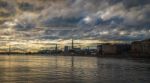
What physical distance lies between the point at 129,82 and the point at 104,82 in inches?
127

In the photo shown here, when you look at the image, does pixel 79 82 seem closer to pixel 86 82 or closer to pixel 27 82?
pixel 86 82

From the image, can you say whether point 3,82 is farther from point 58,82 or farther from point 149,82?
point 149,82

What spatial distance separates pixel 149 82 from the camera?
128ft

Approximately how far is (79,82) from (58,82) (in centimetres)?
264

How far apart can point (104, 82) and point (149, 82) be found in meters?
5.70

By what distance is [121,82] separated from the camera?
39219mm

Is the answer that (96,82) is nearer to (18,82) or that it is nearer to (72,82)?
(72,82)

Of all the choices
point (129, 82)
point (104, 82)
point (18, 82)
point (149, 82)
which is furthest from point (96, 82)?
point (18, 82)

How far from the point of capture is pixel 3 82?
123 feet

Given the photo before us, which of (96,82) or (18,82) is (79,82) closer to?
(96,82)

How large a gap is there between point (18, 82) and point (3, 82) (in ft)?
5.90

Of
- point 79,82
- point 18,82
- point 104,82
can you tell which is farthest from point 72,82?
point 18,82

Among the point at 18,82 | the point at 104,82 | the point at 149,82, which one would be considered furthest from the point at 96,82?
the point at 18,82

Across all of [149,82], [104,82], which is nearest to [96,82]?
[104,82]
